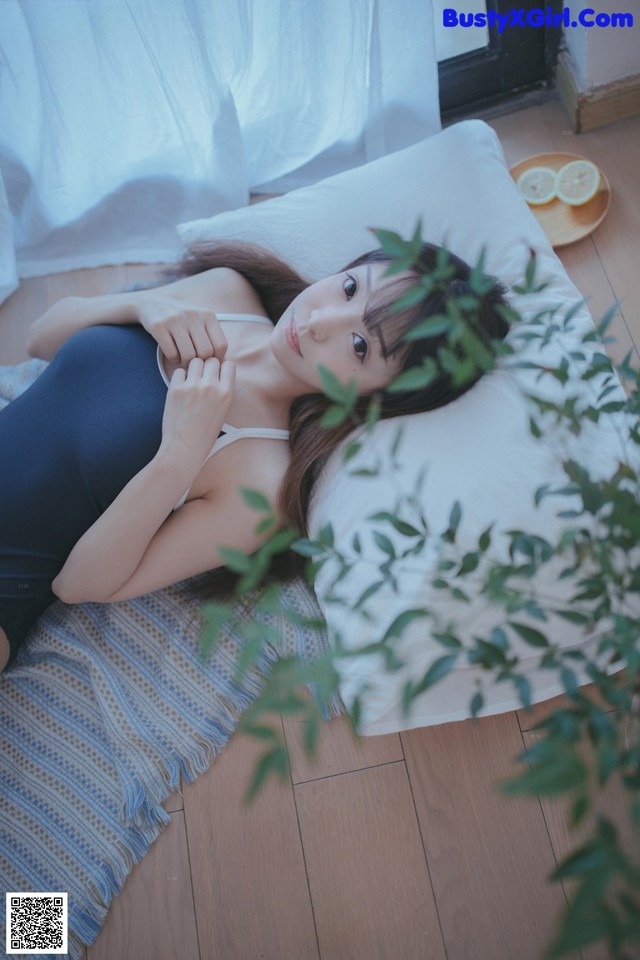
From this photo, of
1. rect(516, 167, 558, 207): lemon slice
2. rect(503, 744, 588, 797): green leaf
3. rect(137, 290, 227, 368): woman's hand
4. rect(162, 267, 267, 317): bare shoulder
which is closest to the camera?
rect(503, 744, 588, 797): green leaf

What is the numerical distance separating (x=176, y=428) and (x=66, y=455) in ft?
0.72

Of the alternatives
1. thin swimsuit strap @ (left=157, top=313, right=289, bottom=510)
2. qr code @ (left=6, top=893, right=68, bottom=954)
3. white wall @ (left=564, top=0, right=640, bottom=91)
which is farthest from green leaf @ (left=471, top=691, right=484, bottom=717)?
white wall @ (left=564, top=0, right=640, bottom=91)

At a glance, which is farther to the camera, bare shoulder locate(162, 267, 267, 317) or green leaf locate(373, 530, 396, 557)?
bare shoulder locate(162, 267, 267, 317)

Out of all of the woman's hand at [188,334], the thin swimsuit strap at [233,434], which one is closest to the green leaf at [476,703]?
the thin swimsuit strap at [233,434]

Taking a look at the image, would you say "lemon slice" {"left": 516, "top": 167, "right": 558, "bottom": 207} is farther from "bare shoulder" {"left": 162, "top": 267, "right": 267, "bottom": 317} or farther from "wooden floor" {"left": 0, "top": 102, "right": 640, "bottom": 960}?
"wooden floor" {"left": 0, "top": 102, "right": 640, "bottom": 960}

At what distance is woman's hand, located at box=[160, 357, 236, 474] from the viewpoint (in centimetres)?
137

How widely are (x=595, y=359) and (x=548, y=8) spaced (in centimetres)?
142

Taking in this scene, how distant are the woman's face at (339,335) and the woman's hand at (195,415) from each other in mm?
127

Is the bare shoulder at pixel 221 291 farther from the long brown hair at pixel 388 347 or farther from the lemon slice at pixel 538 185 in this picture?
the lemon slice at pixel 538 185

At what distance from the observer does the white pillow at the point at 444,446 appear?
1349mm

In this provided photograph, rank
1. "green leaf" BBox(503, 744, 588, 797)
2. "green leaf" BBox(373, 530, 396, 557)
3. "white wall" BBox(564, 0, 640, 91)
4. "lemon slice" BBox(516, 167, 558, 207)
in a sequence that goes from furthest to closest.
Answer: "lemon slice" BBox(516, 167, 558, 207)
"white wall" BBox(564, 0, 640, 91)
"green leaf" BBox(373, 530, 396, 557)
"green leaf" BBox(503, 744, 588, 797)

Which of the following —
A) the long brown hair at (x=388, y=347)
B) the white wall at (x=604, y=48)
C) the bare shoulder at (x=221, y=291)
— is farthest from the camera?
the white wall at (x=604, y=48)

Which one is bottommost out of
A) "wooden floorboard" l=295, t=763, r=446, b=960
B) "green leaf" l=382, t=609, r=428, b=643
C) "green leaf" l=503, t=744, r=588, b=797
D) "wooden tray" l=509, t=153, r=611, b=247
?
"wooden floorboard" l=295, t=763, r=446, b=960

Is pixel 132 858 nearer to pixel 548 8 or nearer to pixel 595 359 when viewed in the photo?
pixel 595 359
